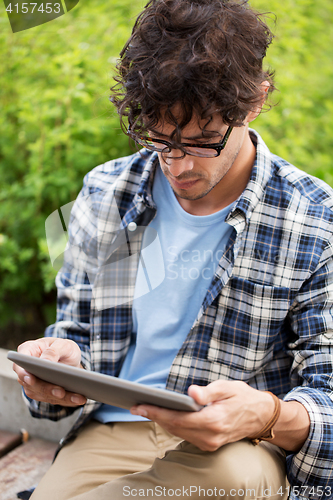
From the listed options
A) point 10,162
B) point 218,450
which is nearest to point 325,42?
point 10,162

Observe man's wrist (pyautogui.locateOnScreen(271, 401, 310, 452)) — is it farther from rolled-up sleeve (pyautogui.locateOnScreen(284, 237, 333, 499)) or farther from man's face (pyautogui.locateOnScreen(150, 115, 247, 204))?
man's face (pyautogui.locateOnScreen(150, 115, 247, 204))

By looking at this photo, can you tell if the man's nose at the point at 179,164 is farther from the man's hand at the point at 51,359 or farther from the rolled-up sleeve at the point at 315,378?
the man's hand at the point at 51,359

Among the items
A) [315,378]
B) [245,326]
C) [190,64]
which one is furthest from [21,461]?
[190,64]

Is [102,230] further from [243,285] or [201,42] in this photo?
[201,42]

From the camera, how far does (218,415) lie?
1.08 meters

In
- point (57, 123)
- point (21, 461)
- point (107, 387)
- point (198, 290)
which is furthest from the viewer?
point (57, 123)

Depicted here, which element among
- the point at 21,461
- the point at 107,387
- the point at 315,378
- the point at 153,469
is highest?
the point at 107,387

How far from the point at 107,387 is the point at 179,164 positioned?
0.68 meters

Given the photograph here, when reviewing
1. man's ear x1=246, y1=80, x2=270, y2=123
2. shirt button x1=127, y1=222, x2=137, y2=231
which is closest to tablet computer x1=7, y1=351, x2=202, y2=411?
shirt button x1=127, y1=222, x2=137, y2=231

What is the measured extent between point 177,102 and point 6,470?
4.89 feet

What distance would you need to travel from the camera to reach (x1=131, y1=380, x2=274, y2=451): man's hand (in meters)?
1.07

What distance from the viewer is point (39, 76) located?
270 centimetres

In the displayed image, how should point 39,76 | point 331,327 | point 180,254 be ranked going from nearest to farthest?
point 331,327
point 180,254
point 39,76

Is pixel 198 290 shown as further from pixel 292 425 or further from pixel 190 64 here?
pixel 190 64
